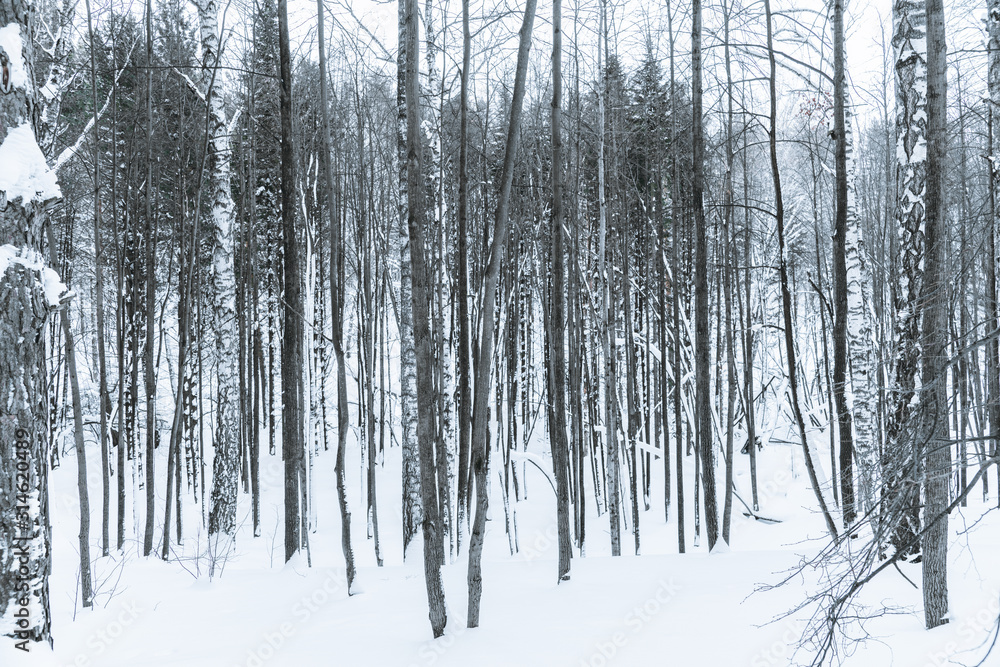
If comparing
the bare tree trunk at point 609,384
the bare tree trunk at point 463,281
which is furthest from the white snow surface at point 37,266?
the bare tree trunk at point 609,384

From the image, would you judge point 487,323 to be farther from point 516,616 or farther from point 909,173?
point 909,173

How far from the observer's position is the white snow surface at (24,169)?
3908 mm

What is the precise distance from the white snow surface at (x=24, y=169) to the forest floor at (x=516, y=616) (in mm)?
2568

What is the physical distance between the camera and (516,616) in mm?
5770

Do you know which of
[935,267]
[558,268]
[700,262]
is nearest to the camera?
[935,267]

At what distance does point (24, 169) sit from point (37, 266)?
0.55 m

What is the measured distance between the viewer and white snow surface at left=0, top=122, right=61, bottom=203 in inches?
154

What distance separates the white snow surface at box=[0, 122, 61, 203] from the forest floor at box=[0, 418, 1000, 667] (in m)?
2.57

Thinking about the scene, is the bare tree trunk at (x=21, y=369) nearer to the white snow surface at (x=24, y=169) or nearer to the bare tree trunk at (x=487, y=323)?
the white snow surface at (x=24, y=169)


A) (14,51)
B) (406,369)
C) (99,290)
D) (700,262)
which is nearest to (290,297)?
(406,369)

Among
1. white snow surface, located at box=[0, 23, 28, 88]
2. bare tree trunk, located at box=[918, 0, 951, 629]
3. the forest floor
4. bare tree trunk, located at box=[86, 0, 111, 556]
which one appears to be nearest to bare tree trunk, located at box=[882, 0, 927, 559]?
bare tree trunk, located at box=[918, 0, 951, 629]

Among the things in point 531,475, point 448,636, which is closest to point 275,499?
point 531,475

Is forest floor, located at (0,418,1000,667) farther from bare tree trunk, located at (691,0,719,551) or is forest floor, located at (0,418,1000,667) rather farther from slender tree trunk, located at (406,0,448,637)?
bare tree trunk, located at (691,0,719,551)

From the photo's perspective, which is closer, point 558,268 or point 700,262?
point 558,268
